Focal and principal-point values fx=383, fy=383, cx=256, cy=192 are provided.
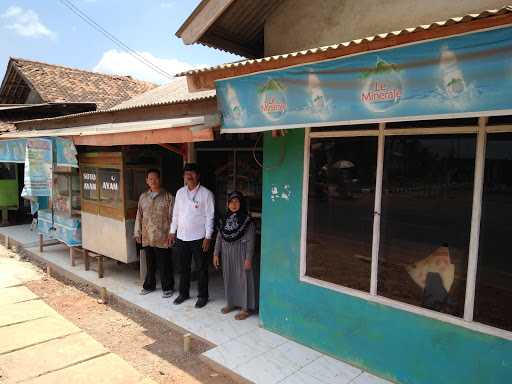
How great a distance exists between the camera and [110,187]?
664cm

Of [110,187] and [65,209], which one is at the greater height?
[110,187]

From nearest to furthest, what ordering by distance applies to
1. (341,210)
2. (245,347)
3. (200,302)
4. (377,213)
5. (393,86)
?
1. (393,86)
2. (377,213)
3. (341,210)
4. (245,347)
5. (200,302)

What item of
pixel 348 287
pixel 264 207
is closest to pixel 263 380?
pixel 348 287

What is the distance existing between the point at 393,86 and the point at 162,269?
4.42 metres

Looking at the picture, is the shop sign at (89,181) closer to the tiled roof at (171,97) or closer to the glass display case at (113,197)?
the glass display case at (113,197)

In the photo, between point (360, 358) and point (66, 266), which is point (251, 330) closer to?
point (360, 358)

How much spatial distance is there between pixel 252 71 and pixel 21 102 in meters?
14.6

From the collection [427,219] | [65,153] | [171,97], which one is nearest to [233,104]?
[427,219]

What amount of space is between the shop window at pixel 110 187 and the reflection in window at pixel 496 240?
210 inches

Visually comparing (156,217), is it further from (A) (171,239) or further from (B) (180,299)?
(B) (180,299)

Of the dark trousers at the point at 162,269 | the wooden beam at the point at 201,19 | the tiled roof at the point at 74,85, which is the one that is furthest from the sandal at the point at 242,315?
the tiled roof at the point at 74,85

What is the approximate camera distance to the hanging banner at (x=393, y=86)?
2.37 metres

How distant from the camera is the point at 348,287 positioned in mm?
3822

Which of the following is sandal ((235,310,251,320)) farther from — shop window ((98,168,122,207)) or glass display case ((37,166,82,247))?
glass display case ((37,166,82,247))
